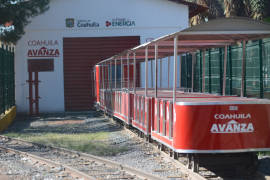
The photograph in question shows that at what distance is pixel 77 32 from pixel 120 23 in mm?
2372

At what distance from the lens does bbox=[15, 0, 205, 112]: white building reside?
28.6 metres

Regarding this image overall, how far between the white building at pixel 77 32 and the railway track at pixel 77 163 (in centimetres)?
1399

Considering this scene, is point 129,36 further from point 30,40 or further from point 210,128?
point 210,128

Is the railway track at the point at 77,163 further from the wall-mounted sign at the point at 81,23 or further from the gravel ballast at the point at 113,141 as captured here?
the wall-mounted sign at the point at 81,23

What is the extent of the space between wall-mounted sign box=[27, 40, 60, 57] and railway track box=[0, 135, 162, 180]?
1414cm

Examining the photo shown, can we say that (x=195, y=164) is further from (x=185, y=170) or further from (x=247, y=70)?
(x=247, y=70)

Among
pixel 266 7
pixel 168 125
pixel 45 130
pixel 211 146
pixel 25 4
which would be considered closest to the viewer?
pixel 211 146

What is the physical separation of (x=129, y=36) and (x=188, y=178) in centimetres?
2004

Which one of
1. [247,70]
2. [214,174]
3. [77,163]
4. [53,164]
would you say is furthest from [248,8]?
[214,174]

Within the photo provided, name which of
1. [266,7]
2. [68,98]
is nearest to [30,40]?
[68,98]

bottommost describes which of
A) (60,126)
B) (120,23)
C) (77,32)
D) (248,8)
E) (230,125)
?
(60,126)

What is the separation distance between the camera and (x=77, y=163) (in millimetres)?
11188

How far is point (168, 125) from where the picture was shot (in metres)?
10.0

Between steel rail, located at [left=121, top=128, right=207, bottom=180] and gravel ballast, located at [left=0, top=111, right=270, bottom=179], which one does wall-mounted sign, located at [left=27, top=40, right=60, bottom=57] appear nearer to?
gravel ballast, located at [left=0, top=111, right=270, bottom=179]
